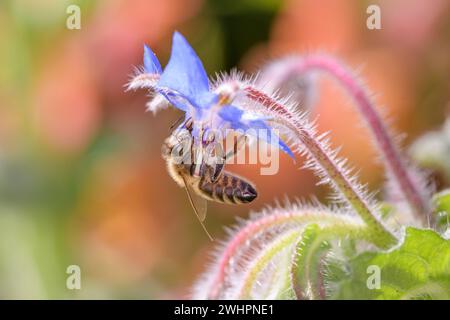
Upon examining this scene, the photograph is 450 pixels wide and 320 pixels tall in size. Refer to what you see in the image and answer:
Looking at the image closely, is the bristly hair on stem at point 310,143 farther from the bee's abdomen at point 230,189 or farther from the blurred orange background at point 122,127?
the blurred orange background at point 122,127

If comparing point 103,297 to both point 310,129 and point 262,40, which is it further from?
point 310,129

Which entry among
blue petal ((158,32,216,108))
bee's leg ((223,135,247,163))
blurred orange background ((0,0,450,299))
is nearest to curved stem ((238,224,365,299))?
bee's leg ((223,135,247,163))

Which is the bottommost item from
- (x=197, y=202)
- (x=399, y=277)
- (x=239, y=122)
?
(x=399, y=277)

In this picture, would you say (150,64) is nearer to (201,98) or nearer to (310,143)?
(201,98)

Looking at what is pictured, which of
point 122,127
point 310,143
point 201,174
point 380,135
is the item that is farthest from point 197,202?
point 122,127

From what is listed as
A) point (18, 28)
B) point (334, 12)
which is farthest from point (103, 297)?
point (334, 12)

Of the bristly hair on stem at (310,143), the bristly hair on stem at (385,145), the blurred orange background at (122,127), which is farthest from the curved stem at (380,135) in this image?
the blurred orange background at (122,127)

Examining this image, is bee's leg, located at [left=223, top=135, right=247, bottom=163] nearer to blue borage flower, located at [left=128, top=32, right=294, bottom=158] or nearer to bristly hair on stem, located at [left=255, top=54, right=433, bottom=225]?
blue borage flower, located at [left=128, top=32, right=294, bottom=158]
